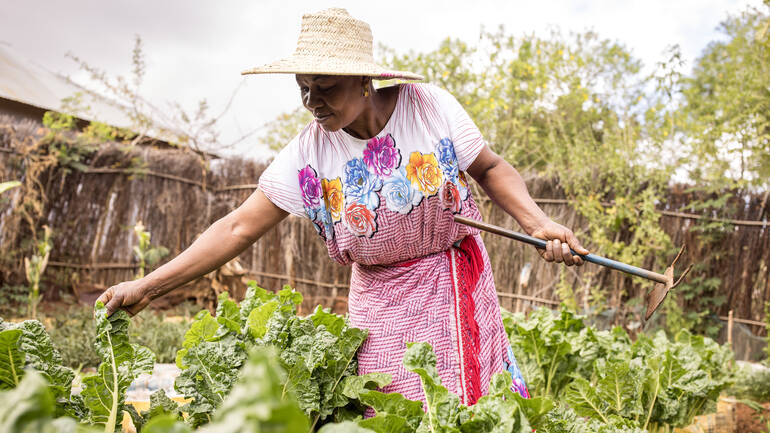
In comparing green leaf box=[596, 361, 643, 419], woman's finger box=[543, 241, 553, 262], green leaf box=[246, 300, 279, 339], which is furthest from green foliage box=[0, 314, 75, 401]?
green leaf box=[596, 361, 643, 419]

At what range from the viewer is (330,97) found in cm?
171

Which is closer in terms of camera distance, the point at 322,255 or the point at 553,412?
the point at 553,412

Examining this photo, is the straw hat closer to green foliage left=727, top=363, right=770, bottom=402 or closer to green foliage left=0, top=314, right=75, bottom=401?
green foliage left=0, top=314, right=75, bottom=401

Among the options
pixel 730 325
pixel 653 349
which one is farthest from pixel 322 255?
pixel 653 349

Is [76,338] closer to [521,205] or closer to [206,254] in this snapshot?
[206,254]

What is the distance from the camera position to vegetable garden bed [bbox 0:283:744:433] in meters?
0.61

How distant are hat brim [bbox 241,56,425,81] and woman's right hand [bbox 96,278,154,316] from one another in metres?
0.73

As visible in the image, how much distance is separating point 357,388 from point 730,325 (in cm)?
448

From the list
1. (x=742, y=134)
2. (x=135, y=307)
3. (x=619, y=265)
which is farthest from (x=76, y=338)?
(x=742, y=134)

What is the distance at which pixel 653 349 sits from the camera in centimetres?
299

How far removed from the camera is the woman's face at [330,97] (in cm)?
169

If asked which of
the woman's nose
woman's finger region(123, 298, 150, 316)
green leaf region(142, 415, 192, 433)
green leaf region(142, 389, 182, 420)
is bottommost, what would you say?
green leaf region(142, 389, 182, 420)

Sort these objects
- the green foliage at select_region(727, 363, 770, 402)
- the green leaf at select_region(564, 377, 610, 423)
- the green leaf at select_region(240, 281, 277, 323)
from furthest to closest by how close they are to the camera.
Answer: the green foliage at select_region(727, 363, 770, 402) < the green leaf at select_region(564, 377, 610, 423) < the green leaf at select_region(240, 281, 277, 323)

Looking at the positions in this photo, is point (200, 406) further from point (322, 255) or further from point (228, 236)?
point (322, 255)
